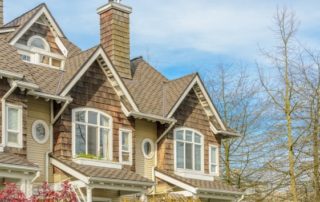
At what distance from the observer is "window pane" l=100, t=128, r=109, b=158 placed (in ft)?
80.9

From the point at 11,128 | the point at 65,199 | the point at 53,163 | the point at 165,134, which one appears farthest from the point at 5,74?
the point at 165,134

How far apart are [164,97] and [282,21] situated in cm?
593

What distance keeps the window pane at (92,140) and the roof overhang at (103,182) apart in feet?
6.00

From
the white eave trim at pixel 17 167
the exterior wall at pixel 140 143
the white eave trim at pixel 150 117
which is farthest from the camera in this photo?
the exterior wall at pixel 140 143

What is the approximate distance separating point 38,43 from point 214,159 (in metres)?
9.47

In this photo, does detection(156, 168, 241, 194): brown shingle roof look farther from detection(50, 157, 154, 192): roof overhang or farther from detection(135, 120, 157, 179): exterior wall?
detection(50, 157, 154, 192): roof overhang

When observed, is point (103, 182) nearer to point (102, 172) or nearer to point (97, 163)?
point (102, 172)

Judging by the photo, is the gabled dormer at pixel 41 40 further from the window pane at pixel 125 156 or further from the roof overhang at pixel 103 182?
the roof overhang at pixel 103 182

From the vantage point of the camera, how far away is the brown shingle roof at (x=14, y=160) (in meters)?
19.8

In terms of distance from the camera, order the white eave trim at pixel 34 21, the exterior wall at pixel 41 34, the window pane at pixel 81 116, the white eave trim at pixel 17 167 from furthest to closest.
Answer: the exterior wall at pixel 41 34 → the white eave trim at pixel 34 21 → the window pane at pixel 81 116 → the white eave trim at pixel 17 167

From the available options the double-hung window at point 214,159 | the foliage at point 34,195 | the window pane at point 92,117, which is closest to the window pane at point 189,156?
the double-hung window at point 214,159

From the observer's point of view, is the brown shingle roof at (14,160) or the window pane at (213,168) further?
the window pane at (213,168)

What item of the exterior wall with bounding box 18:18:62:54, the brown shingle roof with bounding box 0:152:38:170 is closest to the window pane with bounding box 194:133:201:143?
the exterior wall with bounding box 18:18:62:54

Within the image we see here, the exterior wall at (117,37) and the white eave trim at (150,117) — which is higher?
the exterior wall at (117,37)
